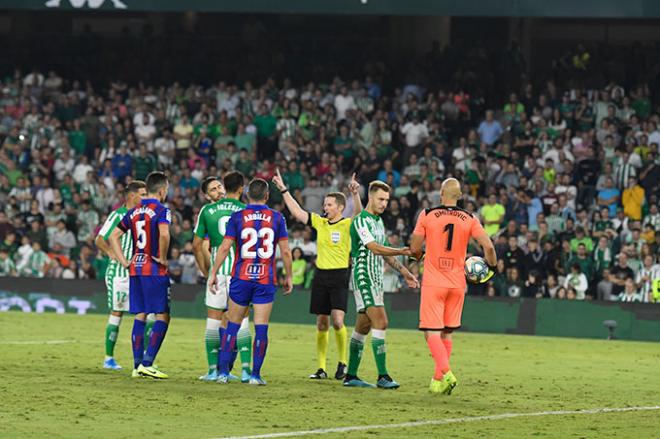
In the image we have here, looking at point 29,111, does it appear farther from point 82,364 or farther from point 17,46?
point 82,364

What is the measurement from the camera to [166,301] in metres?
15.9

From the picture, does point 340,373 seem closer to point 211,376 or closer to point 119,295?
point 211,376

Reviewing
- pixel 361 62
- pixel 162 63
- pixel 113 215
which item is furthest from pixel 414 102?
pixel 113 215

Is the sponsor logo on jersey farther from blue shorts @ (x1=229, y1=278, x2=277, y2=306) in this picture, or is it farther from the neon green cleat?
the neon green cleat

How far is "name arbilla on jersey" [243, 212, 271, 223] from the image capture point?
49.1ft

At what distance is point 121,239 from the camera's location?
56.5 feet

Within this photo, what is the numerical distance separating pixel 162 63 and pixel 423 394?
2298 cm

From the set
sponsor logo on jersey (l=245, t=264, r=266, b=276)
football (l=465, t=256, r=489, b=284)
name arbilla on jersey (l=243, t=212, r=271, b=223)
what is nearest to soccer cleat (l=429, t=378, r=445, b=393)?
football (l=465, t=256, r=489, b=284)

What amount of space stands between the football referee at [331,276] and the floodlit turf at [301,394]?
486 mm

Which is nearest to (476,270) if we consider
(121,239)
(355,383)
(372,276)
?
(372,276)

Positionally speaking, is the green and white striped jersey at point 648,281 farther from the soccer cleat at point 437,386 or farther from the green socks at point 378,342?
the soccer cleat at point 437,386

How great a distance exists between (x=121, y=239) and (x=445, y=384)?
4791mm

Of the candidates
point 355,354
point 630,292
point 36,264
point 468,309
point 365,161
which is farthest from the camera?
point 365,161

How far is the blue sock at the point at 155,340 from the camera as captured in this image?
15828mm
